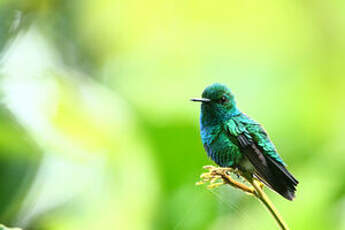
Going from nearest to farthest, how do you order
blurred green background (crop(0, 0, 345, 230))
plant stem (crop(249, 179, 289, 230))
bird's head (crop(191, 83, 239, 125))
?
plant stem (crop(249, 179, 289, 230)) → bird's head (crop(191, 83, 239, 125)) → blurred green background (crop(0, 0, 345, 230))

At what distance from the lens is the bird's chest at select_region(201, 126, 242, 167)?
0.47 metres

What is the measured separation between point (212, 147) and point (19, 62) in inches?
55.6

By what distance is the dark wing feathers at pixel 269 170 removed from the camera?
39 cm

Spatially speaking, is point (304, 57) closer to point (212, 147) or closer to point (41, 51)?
point (41, 51)

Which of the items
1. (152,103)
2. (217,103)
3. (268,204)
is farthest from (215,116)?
(152,103)

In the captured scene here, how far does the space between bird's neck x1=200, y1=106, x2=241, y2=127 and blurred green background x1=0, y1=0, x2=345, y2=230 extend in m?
0.07

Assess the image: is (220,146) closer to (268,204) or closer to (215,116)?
(215,116)

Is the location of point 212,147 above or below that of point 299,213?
above

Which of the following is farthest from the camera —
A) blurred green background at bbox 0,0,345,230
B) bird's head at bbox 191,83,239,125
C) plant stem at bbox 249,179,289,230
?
blurred green background at bbox 0,0,345,230

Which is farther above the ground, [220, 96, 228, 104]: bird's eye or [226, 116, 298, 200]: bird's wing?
[220, 96, 228, 104]: bird's eye

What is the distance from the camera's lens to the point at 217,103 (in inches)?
18.4

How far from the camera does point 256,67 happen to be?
1.89 metres

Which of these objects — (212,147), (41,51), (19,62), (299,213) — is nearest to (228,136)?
(212,147)

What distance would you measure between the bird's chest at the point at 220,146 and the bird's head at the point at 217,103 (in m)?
0.02
